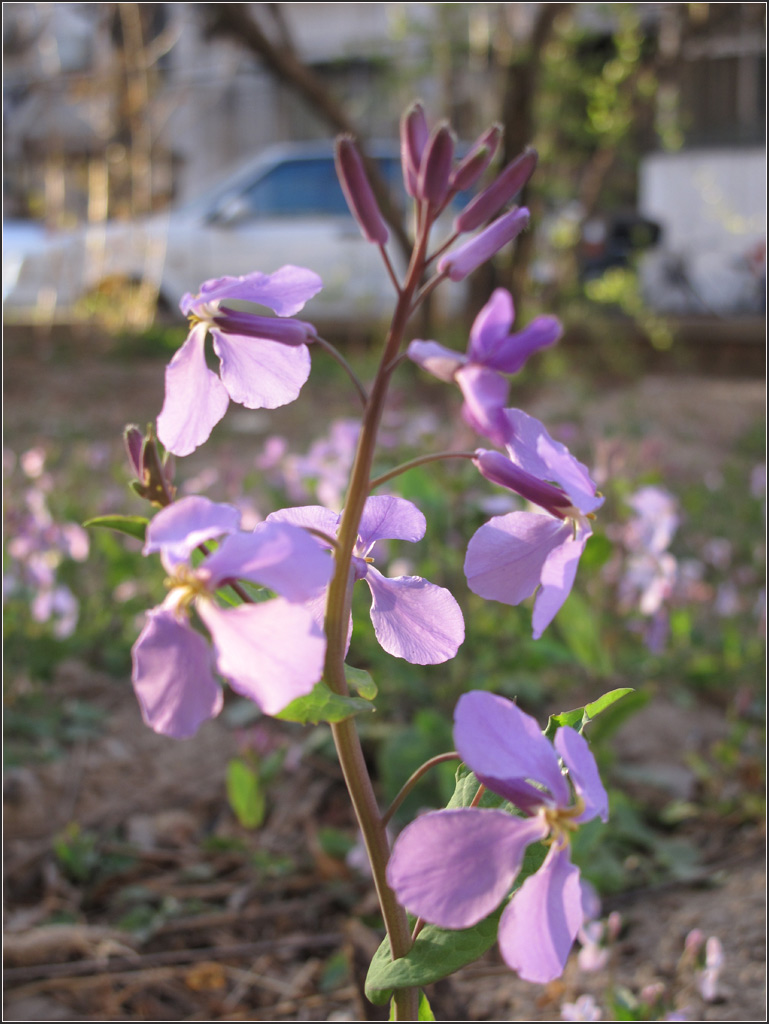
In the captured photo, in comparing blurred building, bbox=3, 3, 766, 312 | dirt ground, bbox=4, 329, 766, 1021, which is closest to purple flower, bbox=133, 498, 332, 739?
dirt ground, bbox=4, 329, 766, 1021

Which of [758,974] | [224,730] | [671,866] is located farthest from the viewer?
[224,730]

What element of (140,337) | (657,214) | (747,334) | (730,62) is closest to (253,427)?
(140,337)

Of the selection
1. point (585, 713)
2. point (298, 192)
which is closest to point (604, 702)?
point (585, 713)

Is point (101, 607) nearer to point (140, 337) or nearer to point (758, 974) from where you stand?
point (758, 974)

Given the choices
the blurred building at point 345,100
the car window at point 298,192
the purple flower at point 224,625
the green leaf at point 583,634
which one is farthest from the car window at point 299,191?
the purple flower at point 224,625

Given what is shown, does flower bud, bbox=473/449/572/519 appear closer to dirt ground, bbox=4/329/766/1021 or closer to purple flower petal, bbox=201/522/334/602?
purple flower petal, bbox=201/522/334/602

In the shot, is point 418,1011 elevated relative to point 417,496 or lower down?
elevated

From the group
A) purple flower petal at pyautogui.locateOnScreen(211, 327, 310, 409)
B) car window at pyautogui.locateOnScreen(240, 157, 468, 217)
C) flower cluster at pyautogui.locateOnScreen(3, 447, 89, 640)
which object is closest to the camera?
purple flower petal at pyautogui.locateOnScreen(211, 327, 310, 409)
